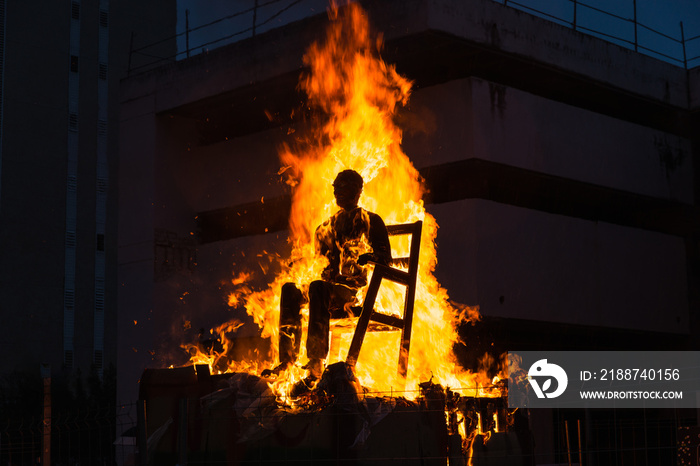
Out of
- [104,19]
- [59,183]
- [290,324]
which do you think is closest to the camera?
[290,324]

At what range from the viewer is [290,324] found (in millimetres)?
9016

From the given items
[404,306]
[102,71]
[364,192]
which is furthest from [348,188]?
[102,71]

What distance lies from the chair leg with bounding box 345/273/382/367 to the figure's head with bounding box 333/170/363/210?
0.95 metres

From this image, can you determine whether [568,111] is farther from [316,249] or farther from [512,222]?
[316,249]

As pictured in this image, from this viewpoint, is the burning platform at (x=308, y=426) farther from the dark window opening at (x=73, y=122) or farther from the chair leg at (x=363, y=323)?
the dark window opening at (x=73, y=122)

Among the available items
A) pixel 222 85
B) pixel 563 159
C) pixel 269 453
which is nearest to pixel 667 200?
pixel 563 159

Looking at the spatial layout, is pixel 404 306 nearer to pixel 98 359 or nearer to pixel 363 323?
pixel 363 323

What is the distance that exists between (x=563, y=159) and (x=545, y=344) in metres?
3.54

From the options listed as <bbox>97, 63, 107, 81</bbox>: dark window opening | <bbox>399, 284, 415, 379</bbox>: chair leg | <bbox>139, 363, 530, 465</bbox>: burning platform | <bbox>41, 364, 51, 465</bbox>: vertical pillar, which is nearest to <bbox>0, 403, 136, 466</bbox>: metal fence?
<bbox>41, 364, 51, 465</bbox>: vertical pillar

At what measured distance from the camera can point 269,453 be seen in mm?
7812

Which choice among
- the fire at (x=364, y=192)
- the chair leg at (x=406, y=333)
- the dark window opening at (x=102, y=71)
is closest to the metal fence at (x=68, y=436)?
the fire at (x=364, y=192)

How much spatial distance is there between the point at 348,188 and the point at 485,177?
25.4 feet

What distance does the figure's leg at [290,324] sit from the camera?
351 inches

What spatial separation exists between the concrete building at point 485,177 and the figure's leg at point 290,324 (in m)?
6.99
